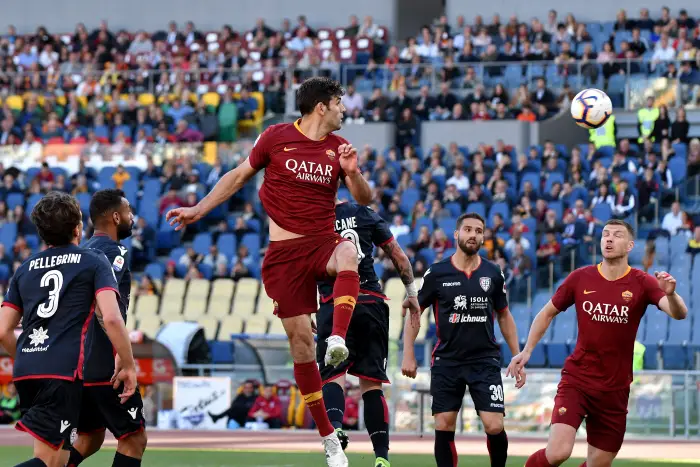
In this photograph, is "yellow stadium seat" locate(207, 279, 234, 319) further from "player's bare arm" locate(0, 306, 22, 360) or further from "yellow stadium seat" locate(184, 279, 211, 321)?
"player's bare arm" locate(0, 306, 22, 360)

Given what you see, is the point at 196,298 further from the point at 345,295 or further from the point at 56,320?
the point at 56,320

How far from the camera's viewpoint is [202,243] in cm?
2488

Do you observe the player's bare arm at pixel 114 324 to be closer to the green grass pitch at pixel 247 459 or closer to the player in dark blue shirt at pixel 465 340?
the player in dark blue shirt at pixel 465 340

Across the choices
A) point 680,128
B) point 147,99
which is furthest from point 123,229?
point 147,99

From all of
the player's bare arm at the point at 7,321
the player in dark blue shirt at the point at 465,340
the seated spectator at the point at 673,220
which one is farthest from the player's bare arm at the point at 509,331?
the seated spectator at the point at 673,220

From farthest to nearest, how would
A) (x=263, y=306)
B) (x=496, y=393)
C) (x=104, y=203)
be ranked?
(x=263, y=306)
(x=496, y=393)
(x=104, y=203)

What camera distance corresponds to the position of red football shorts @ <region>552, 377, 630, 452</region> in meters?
9.03

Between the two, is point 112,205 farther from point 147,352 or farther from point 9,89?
point 9,89

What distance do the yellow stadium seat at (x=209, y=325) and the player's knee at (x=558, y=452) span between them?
13.5m

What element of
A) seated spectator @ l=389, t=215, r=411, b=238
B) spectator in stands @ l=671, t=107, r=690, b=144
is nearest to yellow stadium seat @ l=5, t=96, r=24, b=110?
seated spectator @ l=389, t=215, r=411, b=238

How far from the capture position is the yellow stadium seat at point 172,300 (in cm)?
2305

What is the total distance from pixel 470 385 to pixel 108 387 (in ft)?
10.1

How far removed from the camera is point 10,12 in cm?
3619

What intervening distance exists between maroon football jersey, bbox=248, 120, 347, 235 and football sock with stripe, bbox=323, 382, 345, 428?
1.76 m
